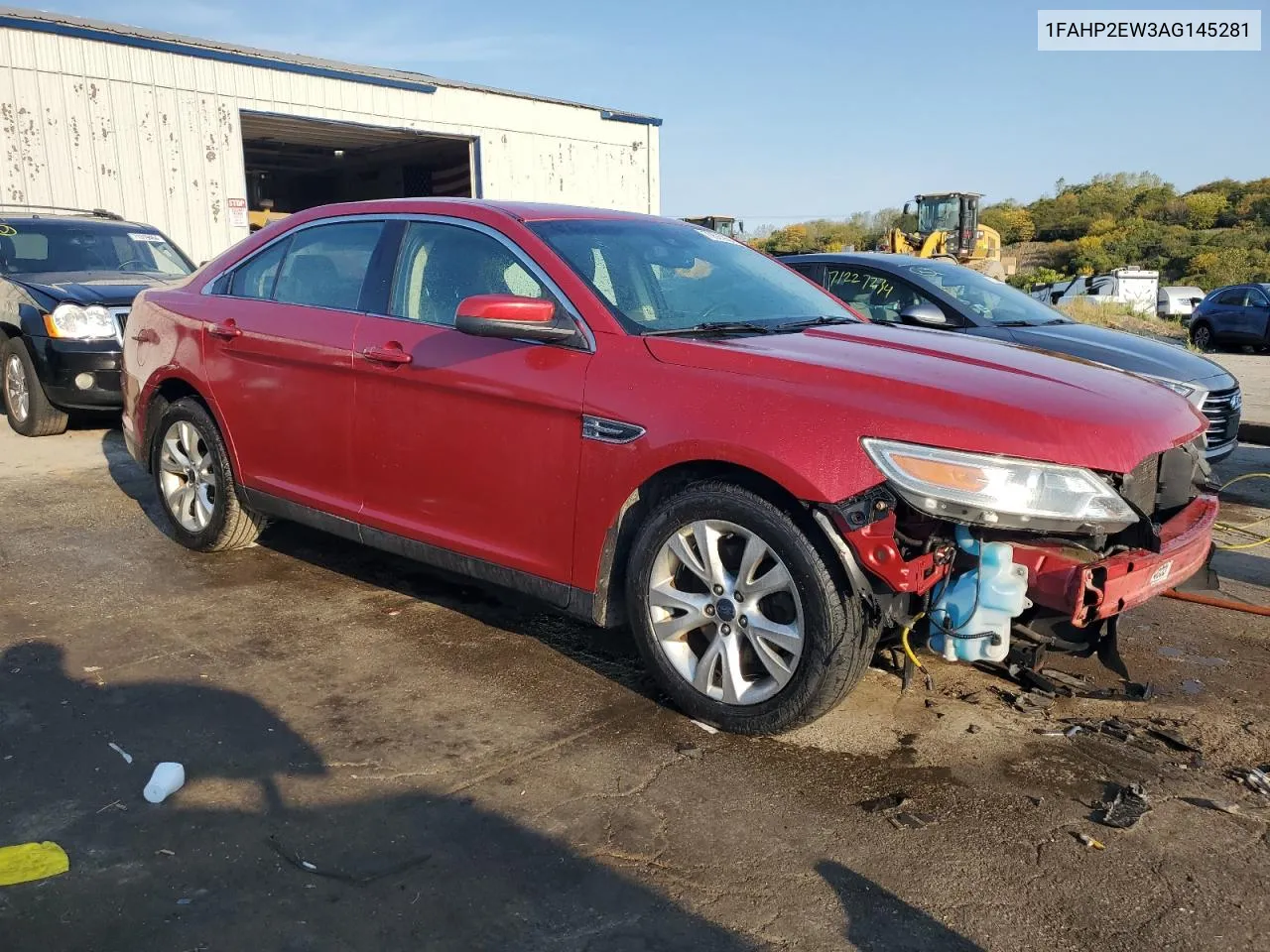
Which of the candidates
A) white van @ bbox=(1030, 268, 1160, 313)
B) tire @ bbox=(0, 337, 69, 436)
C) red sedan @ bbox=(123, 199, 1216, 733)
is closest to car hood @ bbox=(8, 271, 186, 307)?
tire @ bbox=(0, 337, 69, 436)

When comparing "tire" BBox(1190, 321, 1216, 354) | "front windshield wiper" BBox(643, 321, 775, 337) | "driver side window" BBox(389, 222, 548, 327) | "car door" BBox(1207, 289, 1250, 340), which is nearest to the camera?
"front windshield wiper" BBox(643, 321, 775, 337)

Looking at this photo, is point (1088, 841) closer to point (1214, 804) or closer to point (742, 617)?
point (1214, 804)

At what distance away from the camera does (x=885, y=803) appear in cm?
297

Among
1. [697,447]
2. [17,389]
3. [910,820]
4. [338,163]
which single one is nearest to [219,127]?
[17,389]

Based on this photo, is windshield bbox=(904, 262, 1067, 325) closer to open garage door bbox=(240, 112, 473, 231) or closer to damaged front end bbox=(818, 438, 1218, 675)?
damaged front end bbox=(818, 438, 1218, 675)

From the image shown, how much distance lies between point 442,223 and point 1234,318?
2142cm

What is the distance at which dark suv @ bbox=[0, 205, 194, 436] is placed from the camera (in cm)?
805

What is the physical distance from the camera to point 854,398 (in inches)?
123

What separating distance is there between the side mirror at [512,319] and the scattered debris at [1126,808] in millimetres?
2214

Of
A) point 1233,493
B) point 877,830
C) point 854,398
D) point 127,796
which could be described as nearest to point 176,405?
point 127,796

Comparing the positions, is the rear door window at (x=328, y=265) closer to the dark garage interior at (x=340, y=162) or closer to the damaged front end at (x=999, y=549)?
the damaged front end at (x=999, y=549)

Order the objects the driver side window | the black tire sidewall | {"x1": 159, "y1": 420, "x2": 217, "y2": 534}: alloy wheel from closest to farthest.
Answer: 1. the driver side window
2. the black tire sidewall
3. {"x1": 159, "y1": 420, "x2": 217, "y2": 534}: alloy wheel

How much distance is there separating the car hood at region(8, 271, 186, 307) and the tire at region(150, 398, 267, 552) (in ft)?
9.57

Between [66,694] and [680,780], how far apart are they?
7.20 ft
